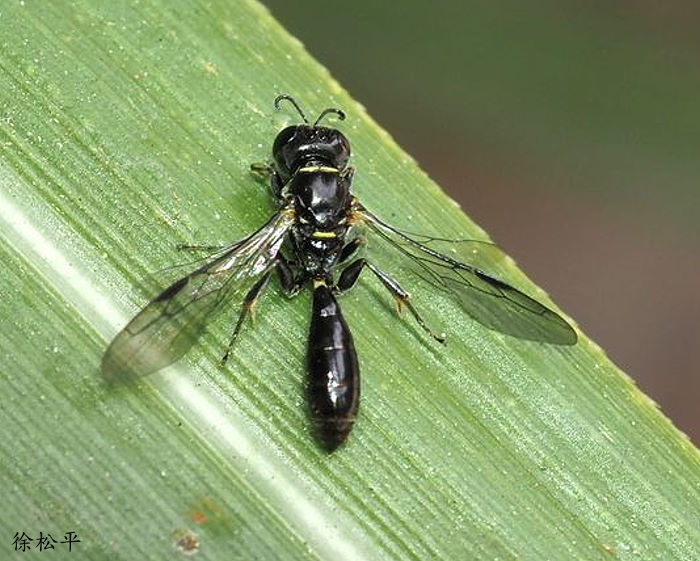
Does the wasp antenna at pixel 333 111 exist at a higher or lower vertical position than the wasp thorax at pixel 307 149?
higher

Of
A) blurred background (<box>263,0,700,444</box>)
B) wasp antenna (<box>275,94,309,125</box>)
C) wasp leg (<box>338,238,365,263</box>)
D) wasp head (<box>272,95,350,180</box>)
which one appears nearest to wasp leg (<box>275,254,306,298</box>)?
wasp leg (<box>338,238,365,263</box>)

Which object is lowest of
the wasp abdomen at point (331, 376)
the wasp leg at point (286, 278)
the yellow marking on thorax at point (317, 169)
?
the wasp abdomen at point (331, 376)

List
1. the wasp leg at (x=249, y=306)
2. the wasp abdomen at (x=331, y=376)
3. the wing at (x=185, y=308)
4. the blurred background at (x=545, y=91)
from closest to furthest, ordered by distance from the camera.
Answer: the wing at (x=185, y=308) → the wasp abdomen at (x=331, y=376) → the wasp leg at (x=249, y=306) → the blurred background at (x=545, y=91)

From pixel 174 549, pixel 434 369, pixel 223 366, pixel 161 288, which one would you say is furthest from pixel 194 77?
pixel 174 549

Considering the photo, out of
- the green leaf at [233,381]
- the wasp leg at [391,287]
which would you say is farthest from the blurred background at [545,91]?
the wasp leg at [391,287]

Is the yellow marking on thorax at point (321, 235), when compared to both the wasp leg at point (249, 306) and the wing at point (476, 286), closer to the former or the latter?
the wing at point (476, 286)

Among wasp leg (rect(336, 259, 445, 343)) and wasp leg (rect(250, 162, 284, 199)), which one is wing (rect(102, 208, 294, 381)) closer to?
wasp leg (rect(250, 162, 284, 199))
